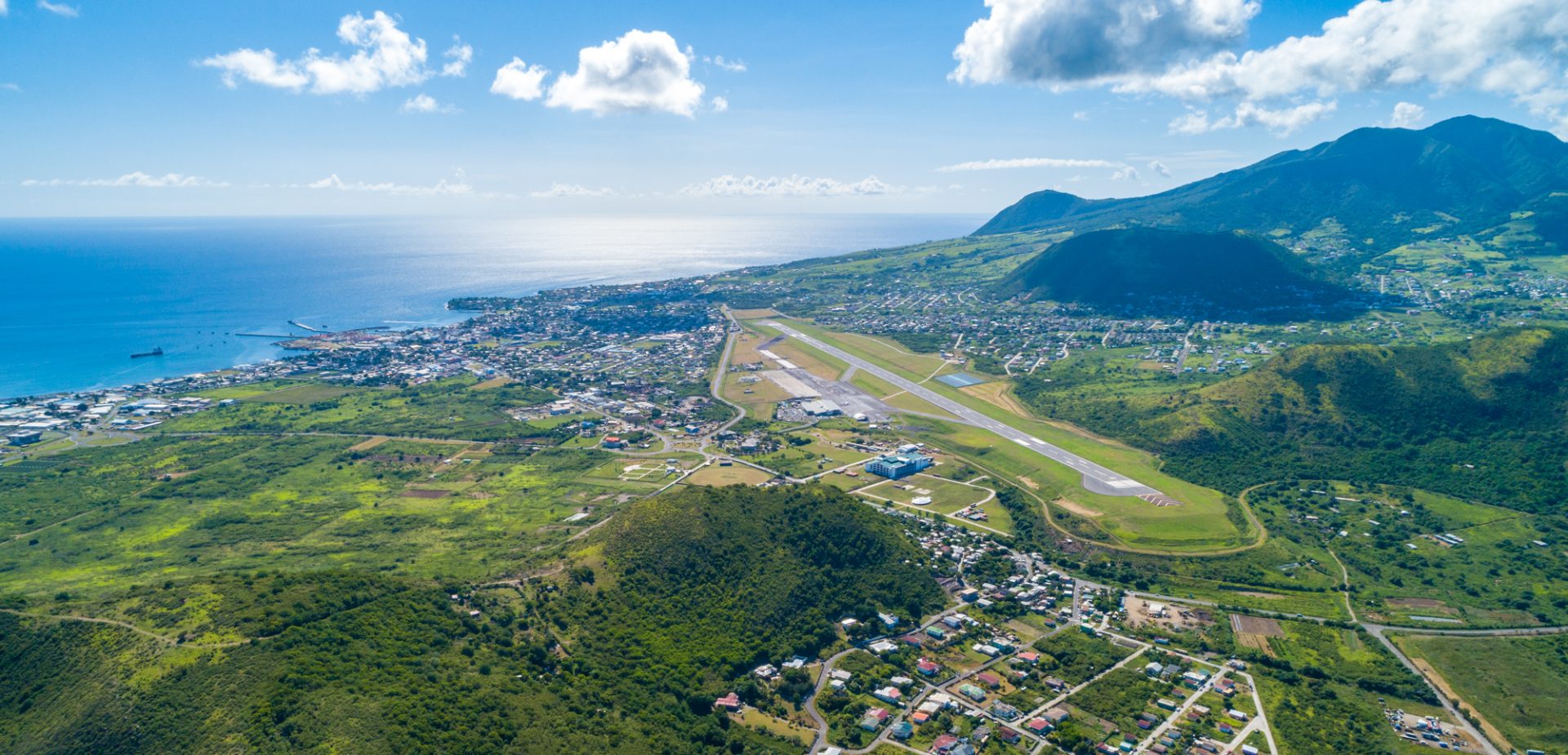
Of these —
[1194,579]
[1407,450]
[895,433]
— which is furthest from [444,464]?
[1407,450]

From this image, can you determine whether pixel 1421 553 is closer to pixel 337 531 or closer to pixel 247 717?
pixel 247 717

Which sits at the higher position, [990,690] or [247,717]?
[247,717]

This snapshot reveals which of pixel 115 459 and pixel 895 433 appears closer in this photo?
pixel 115 459

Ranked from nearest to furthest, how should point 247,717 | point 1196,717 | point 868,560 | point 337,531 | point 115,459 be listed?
1. point 247,717
2. point 1196,717
3. point 868,560
4. point 337,531
5. point 115,459

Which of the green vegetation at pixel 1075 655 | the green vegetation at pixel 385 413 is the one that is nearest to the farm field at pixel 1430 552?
the green vegetation at pixel 1075 655

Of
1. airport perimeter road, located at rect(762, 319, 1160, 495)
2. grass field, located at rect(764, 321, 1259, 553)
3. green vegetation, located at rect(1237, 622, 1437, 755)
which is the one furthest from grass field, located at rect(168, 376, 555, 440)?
green vegetation, located at rect(1237, 622, 1437, 755)

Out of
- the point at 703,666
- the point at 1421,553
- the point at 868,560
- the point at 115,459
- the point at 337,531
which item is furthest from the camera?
the point at 115,459

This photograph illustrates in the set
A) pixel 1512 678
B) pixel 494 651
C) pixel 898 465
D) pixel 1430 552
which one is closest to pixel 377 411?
pixel 898 465

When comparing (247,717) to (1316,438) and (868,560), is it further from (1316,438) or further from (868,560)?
(1316,438)
